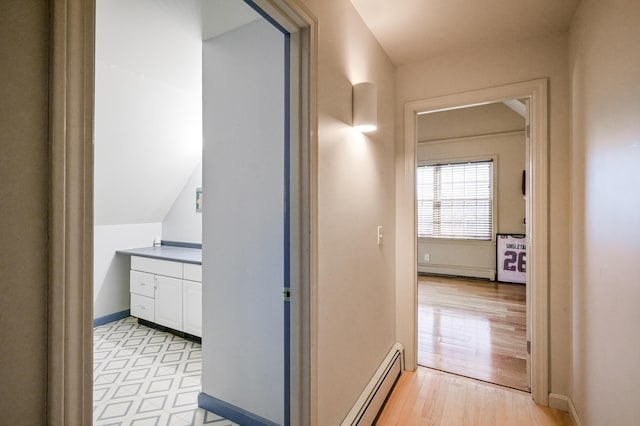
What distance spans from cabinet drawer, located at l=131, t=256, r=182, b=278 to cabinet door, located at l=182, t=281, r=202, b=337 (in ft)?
0.56

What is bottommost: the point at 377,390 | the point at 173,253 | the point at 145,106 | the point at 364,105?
the point at 377,390

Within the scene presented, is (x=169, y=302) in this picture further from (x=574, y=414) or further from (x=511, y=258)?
(x=511, y=258)

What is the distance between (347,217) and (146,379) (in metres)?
2.16

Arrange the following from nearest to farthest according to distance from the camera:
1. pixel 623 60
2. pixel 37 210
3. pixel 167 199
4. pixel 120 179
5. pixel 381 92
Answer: pixel 37 210 → pixel 623 60 → pixel 381 92 → pixel 120 179 → pixel 167 199

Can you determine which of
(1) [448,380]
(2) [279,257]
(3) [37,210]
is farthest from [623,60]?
(1) [448,380]

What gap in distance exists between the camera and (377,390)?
1.98 metres

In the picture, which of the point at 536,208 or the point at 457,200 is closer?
the point at 536,208

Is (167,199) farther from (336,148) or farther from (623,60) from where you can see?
(623,60)

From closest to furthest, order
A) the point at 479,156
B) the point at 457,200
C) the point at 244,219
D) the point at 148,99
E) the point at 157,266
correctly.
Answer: the point at 244,219 < the point at 148,99 < the point at 157,266 < the point at 479,156 < the point at 457,200

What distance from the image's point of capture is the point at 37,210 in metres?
0.55

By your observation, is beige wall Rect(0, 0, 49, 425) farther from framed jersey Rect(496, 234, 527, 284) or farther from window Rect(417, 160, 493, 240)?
framed jersey Rect(496, 234, 527, 284)

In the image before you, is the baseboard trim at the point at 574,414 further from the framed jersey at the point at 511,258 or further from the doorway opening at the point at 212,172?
the framed jersey at the point at 511,258

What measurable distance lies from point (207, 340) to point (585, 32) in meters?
2.88

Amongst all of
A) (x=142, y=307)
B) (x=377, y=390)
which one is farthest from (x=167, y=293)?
(x=377, y=390)
